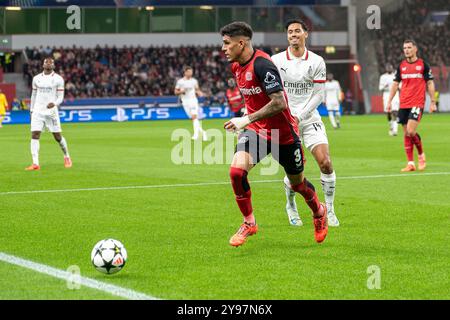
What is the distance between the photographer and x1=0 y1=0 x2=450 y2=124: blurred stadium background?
2286 inches

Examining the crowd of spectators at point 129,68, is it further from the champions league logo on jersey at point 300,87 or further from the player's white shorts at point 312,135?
the player's white shorts at point 312,135

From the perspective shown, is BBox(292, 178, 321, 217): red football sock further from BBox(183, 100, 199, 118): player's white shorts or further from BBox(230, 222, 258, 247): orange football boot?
BBox(183, 100, 199, 118): player's white shorts

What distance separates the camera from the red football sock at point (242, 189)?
9.93 metres

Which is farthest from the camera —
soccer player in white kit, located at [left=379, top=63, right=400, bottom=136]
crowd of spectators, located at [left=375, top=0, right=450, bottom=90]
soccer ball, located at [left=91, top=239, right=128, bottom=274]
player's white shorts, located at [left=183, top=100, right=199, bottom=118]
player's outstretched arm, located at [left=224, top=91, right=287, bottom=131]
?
crowd of spectators, located at [left=375, top=0, right=450, bottom=90]

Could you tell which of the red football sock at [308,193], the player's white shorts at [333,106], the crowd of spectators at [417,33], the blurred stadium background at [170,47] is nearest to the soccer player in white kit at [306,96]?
the red football sock at [308,193]

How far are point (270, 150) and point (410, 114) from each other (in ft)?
31.9

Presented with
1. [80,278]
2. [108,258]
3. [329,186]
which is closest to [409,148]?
[329,186]

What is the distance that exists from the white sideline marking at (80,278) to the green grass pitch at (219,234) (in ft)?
0.38

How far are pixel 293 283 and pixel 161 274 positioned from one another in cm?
121

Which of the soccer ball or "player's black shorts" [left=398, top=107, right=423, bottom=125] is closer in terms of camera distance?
the soccer ball

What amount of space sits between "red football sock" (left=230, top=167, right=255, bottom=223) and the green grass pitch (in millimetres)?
395

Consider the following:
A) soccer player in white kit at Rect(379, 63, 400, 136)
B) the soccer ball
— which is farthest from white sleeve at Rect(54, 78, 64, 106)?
soccer player in white kit at Rect(379, 63, 400, 136)
